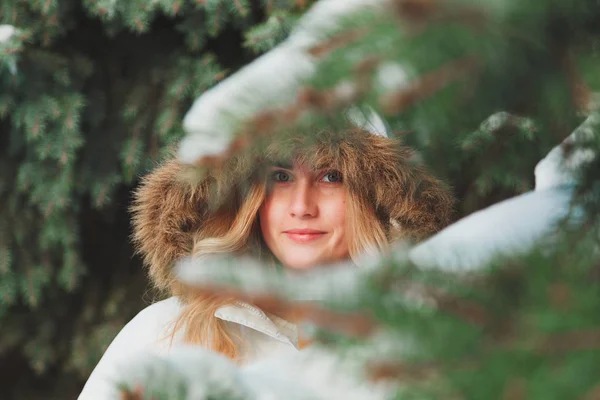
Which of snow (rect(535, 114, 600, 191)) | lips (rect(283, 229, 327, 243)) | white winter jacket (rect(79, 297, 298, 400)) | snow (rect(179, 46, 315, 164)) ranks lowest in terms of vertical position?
white winter jacket (rect(79, 297, 298, 400))

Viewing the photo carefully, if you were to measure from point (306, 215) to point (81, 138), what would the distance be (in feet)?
3.48

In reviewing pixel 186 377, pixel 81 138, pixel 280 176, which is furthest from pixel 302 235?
pixel 186 377

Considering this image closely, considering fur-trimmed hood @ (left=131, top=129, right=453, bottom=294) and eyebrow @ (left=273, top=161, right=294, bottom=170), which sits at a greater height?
eyebrow @ (left=273, top=161, right=294, bottom=170)

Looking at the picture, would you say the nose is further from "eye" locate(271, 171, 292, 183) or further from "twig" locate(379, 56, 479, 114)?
"twig" locate(379, 56, 479, 114)

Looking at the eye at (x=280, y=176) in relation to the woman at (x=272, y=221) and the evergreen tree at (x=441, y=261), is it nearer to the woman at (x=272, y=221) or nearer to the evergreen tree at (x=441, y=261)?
the woman at (x=272, y=221)

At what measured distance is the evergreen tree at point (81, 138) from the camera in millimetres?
2695

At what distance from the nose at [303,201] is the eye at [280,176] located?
0.03 m

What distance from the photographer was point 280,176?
6.82 feet

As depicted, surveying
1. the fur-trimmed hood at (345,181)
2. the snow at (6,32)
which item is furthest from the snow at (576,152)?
the snow at (6,32)

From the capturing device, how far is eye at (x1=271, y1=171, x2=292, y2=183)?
6.77ft

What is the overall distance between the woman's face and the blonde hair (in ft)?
0.10

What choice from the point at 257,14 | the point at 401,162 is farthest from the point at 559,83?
the point at 257,14

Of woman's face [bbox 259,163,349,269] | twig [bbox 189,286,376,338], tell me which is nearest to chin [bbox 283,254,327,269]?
woman's face [bbox 259,163,349,269]

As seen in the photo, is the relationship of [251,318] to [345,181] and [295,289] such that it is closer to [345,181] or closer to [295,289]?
[345,181]
